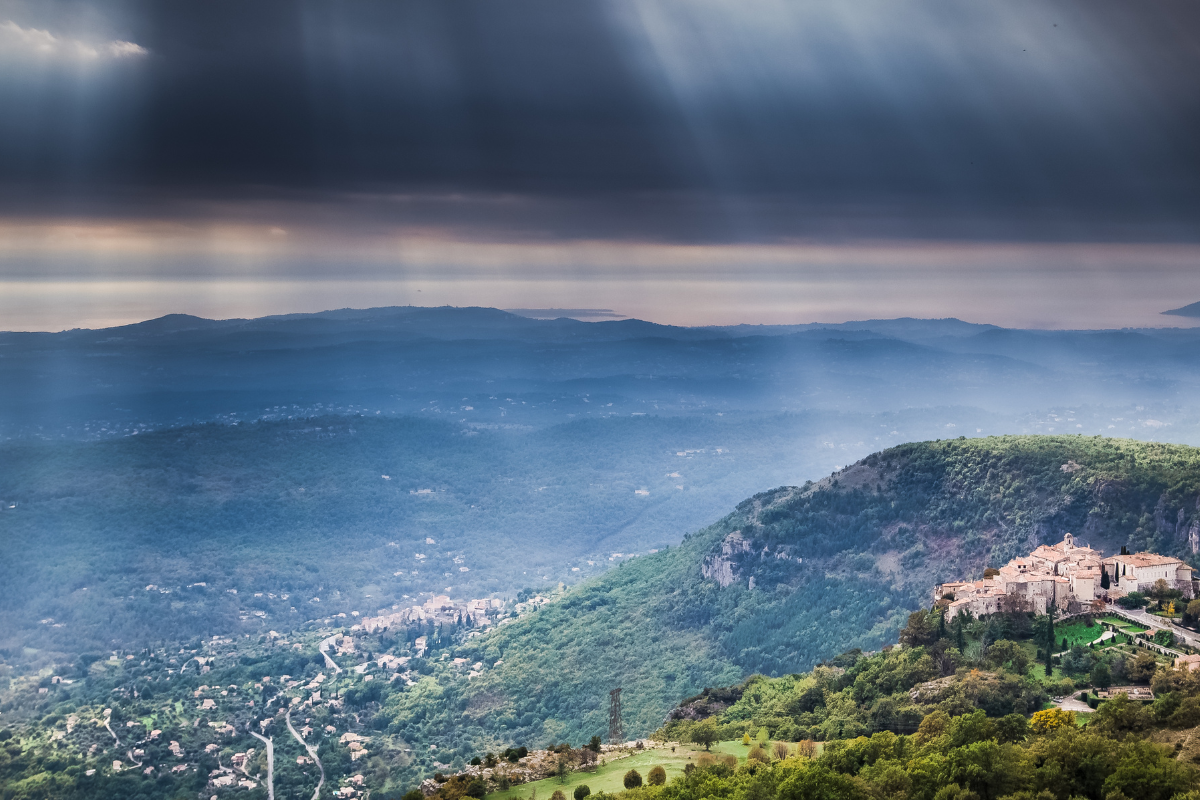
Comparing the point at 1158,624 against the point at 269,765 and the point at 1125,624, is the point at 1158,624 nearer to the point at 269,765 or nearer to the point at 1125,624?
the point at 1125,624

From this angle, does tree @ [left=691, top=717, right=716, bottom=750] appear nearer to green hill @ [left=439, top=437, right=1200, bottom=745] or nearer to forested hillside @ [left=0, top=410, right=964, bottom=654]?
green hill @ [left=439, top=437, right=1200, bottom=745]

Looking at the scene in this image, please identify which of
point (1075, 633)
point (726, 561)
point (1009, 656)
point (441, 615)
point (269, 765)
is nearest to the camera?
point (1009, 656)

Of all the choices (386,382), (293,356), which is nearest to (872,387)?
(386,382)

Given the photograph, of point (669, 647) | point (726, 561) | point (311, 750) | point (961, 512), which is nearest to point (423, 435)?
point (726, 561)

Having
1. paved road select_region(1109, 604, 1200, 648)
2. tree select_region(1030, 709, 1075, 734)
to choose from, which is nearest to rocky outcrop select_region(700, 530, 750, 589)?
paved road select_region(1109, 604, 1200, 648)

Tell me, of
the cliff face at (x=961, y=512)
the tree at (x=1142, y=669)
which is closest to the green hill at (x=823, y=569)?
the cliff face at (x=961, y=512)

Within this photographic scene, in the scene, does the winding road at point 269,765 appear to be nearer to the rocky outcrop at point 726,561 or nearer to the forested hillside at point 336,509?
the forested hillside at point 336,509
